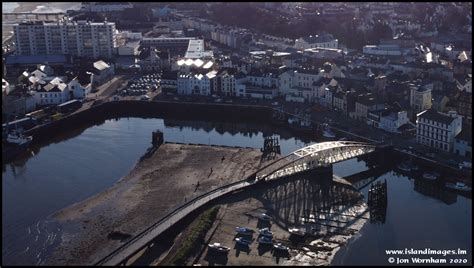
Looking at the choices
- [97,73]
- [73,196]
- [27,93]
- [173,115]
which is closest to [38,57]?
[97,73]

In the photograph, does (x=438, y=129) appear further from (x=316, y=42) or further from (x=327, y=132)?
(x=316, y=42)

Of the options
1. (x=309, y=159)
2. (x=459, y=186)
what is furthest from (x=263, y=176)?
(x=459, y=186)

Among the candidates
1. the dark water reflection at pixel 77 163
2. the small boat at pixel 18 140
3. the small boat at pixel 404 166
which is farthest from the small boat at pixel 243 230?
the small boat at pixel 18 140

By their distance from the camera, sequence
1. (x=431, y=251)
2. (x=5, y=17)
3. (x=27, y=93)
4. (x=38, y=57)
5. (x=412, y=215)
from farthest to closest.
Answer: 1. (x=5, y=17)
2. (x=38, y=57)
3. (x=27, y=93)
4. (x=412, y=215)
5. (x=431, y=251)

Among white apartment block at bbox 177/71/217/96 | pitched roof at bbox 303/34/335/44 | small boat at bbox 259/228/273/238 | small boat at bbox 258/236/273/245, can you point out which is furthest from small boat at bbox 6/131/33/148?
pitched roof at bbox 303/34/335/44

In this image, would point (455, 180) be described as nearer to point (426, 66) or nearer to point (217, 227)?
point (217, 227)

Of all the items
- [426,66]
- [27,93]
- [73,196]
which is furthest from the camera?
[426,66]

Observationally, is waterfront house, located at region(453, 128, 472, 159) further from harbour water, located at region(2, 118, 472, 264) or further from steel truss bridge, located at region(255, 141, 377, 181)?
steel truss bridge, located at region(255, 141, 377, 181)
